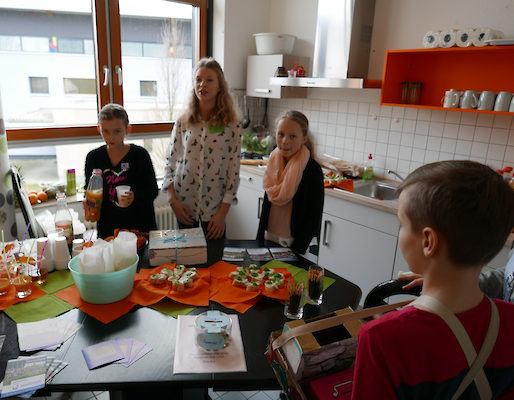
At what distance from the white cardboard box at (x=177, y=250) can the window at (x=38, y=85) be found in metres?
1.82

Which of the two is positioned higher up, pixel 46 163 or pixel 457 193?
pixel 457 193

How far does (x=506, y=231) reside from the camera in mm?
681

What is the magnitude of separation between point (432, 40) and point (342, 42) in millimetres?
656

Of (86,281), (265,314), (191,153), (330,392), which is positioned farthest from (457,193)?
(191,153)

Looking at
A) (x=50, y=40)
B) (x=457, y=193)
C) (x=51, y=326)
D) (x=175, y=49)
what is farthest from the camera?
(x=175, y=49)

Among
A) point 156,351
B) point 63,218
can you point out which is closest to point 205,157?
point 63,218

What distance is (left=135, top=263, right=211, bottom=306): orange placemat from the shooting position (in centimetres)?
129

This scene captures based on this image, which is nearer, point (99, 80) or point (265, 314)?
point (265, 314)

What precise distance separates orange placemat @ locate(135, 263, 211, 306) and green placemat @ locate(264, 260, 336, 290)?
29 centimetres

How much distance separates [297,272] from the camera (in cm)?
153

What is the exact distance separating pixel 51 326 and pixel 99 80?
2.27 m

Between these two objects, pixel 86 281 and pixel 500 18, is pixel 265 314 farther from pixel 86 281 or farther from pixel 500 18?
pixel 500 18

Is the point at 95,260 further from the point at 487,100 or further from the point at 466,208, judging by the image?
the point at 487,100

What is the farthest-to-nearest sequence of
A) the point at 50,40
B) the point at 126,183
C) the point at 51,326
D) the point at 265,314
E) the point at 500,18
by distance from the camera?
the point at 50,40
the point at 500,18
the point at 126,183
the point at 265,314
the point at 51,326
